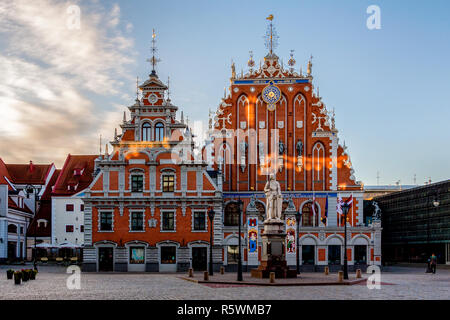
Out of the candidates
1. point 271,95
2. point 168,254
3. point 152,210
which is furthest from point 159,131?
point 271,95

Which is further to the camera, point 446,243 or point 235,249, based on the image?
point 446,243

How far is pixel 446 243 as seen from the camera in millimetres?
65688

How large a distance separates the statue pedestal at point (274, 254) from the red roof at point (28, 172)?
5556 cm

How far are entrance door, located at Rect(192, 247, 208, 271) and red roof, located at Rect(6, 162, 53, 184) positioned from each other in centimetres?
4025

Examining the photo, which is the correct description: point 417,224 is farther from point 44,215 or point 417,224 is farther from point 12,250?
point 12,250

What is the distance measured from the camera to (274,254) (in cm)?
3828

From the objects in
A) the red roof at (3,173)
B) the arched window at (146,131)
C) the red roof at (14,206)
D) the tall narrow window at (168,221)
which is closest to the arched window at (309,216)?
the tall narrow window at (168,221)

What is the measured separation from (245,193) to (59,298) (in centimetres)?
3651

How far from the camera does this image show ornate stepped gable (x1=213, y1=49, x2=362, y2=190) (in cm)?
6038

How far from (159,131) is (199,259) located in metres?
11.6

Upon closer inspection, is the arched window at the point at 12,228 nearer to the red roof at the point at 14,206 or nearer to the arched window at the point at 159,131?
the red roof at the point at 14,206

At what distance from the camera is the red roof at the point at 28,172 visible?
87.7 metres
